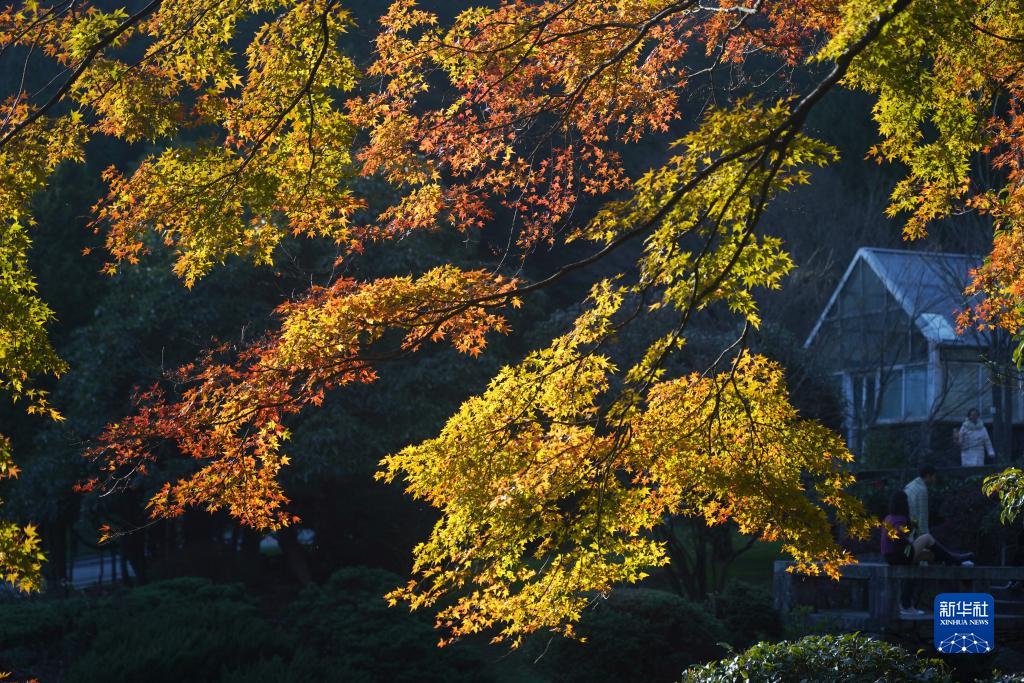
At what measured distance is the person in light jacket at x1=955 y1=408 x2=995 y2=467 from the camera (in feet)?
60.1

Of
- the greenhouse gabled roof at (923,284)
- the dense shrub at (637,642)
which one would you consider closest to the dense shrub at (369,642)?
the dense shrub at (637,642)

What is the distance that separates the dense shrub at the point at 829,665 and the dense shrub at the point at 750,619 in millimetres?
5333

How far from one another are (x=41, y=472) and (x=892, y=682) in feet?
51.8

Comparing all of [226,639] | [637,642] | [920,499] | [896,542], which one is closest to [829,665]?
[896,542]

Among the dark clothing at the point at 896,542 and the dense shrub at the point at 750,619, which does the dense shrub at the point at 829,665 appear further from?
the dense shrub at the point at 750,619

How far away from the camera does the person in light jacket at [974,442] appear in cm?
1831

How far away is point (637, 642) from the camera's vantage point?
12141 mm

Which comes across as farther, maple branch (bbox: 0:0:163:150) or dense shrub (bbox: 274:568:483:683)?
dense shrub (bbox: 274:568:483:683)

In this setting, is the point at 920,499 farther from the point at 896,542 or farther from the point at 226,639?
the point at 226,639

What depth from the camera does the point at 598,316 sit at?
7.81m

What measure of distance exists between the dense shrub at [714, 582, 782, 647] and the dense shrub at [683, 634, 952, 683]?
5.33 metres

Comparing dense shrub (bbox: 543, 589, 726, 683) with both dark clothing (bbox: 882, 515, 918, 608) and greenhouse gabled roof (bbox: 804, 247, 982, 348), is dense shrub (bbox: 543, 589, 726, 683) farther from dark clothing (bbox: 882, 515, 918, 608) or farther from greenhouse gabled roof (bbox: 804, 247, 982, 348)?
greenhouse gabled roof (bbox: 804, 247, 982, 348)

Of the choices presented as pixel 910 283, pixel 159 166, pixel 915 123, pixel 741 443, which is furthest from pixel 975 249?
pixel 159 166

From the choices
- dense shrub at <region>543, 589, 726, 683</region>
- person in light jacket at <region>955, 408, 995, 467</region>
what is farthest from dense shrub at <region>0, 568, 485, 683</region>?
person in light jacket at <region>955, 408, 995, 467</region>
